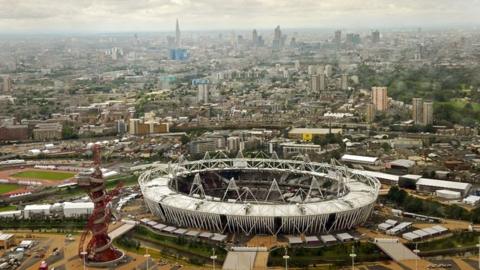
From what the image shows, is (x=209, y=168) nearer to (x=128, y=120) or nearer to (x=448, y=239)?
(x=448, y=239)

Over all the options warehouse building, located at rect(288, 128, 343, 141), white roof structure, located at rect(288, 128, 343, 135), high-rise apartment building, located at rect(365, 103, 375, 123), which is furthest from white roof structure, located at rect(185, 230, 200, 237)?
high-rise apartment building, located at rect(365, 103, 375, 123)

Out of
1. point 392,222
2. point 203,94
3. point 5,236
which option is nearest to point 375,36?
point 203,94

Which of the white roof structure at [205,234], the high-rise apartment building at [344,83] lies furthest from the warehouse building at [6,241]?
the high-rise apartment building at [344,83]

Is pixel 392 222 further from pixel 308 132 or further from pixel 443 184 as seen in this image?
pixel 308 132

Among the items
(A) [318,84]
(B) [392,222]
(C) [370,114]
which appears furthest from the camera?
(A) [318,84]

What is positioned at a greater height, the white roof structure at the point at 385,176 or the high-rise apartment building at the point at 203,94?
the high-rise apartment building at the point at 203,94

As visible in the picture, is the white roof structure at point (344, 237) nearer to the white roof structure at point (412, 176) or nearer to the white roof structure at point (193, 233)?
the white roof structure at point (193, 233)

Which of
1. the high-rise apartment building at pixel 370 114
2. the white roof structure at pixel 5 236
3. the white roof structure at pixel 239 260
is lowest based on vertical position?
the white roof structure at pixel 239 260

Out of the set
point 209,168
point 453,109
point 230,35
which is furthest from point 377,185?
point 230,35
